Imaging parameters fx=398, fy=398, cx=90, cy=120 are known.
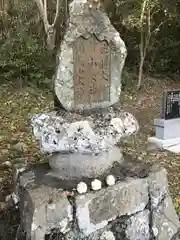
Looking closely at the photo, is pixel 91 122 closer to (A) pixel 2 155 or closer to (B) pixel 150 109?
(A) pixel 2 155

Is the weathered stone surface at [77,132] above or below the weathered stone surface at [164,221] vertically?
above

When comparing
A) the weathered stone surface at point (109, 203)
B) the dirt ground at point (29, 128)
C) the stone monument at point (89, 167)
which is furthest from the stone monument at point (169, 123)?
the weathered stone surface at point (109, 203)

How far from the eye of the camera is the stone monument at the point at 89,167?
325cm

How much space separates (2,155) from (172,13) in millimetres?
7085

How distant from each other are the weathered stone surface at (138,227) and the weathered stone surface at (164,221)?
0.07m

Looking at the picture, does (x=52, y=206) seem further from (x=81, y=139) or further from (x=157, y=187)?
(x=157, y=187)

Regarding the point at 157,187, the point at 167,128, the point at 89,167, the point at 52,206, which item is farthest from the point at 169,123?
the point at 52,206

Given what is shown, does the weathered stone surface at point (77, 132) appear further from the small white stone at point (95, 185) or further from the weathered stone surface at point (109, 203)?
the weathered stone surface at point (109, 203)

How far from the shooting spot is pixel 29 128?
161 inches

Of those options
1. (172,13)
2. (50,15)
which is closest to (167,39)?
(172,13)

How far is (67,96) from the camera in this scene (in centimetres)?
342

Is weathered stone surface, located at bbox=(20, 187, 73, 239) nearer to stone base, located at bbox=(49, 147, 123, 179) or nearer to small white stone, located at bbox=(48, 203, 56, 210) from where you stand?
small white stone, located at bbox=(48, 203, 56, 210)

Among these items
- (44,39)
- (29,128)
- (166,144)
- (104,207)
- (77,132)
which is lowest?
(166,144)

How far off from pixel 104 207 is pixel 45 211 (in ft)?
1.72
